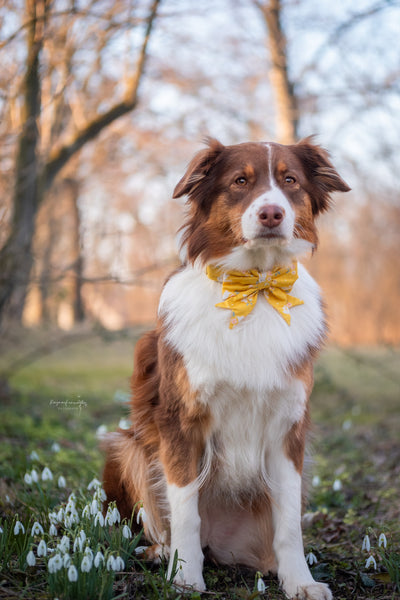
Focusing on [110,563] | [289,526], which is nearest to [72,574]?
[110,563]

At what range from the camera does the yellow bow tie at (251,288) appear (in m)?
2.79

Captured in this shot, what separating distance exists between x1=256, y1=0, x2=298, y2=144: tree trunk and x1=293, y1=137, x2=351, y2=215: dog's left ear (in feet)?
19.1

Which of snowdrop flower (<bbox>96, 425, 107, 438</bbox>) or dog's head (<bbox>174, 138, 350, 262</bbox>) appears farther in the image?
snowdrop flower (<bbox>96, 425, 107, 438</bbox>)

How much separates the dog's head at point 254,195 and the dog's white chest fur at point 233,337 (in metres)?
0.25

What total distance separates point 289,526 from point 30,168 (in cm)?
494

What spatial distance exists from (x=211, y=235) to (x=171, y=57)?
812cm

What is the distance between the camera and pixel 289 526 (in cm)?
274

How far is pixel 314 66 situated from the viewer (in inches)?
347

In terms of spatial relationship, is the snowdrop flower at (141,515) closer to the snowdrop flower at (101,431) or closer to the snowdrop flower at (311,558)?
the snowdrop flower at (101,431)

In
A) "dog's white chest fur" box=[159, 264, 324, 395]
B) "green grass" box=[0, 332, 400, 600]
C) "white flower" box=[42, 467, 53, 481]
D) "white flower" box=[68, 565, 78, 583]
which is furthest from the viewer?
"white flower" box=[42, 467, 53, 481]

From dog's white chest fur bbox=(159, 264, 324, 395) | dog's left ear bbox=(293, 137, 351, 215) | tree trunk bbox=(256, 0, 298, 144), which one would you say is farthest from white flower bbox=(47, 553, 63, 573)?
tree trunk bbox=(256, 0, 298, 144)

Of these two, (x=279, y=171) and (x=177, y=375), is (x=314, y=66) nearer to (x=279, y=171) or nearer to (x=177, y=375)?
(x=279, y=171)

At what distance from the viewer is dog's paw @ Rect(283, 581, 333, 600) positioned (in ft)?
8.44

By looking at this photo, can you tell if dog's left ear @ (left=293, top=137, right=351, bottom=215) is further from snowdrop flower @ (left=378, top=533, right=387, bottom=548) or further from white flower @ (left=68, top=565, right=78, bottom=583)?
white flower @ (left=68, top=565, right=78, bottom=583)
